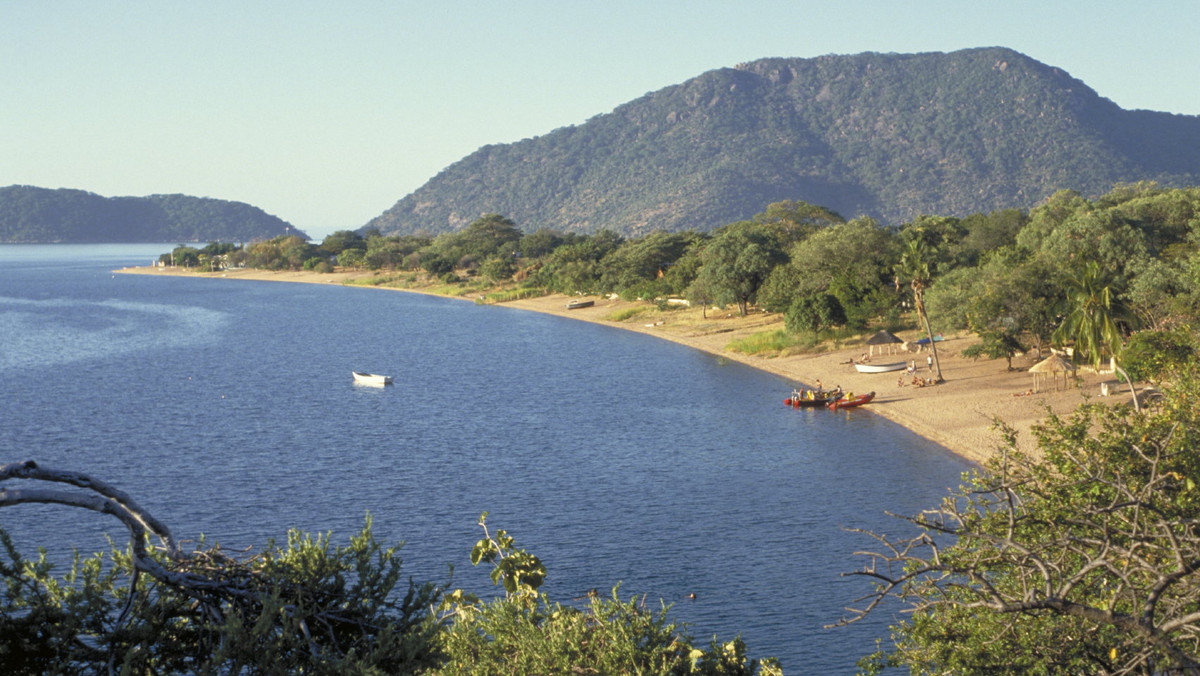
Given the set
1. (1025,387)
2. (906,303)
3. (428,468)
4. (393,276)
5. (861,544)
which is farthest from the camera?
(393,276)

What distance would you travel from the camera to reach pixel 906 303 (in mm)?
76250

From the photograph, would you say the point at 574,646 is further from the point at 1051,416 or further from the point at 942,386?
the point at 942,386

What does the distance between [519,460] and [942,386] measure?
25.6 meters

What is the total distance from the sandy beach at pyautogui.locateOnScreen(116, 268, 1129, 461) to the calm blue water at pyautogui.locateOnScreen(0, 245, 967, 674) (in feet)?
6.08

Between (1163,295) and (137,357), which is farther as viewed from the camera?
(137,357)

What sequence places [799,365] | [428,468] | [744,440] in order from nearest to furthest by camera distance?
[428,468] < [744,440] < [799,365]

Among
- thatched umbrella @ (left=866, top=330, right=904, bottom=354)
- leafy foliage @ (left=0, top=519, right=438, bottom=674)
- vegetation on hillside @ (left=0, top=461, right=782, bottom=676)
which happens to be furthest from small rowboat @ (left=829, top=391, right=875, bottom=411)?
leafy foliage @ (left=0, top=519, right=438, bottom=674)

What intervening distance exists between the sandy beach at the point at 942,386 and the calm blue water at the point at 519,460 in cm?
185

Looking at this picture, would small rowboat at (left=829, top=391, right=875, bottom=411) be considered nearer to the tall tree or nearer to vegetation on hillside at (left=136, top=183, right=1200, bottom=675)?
vegetation on hillside at (left=136, top=183, right=1200, bottom=675)

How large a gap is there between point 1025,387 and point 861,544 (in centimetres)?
2577

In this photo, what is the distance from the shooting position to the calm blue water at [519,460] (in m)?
30.2

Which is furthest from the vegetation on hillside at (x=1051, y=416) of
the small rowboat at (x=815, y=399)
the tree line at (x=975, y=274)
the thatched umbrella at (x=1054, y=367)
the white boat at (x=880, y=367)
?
the small rowboat at (x=815, y=399)

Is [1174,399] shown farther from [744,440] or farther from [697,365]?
[697,365]

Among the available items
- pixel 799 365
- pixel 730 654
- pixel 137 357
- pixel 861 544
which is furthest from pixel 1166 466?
pixel 137 357
